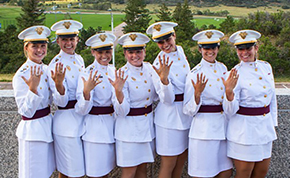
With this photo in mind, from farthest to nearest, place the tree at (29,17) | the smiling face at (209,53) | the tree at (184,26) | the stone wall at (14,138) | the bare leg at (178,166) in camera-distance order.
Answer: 1. the tree at (29,17)
2. the tree at (184,26)
3. the stone wall at (14,138)
4. the bare leg at (178,166)
5. the smiling face at (209,53)

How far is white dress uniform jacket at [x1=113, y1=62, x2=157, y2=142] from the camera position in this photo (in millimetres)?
3893

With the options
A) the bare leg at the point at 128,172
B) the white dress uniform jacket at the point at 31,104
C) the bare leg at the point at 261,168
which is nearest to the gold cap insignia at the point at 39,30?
the white dress uniform jacket at the point at 31,104

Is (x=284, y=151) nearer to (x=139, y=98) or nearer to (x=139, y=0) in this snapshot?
(x=139, y=98)

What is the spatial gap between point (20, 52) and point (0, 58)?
1244mm

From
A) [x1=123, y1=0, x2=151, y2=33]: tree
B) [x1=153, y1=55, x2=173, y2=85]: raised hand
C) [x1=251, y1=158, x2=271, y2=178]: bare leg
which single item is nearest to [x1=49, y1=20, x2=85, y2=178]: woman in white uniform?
[x1=153, y1=55, x2=173, y2=85]: raised hand

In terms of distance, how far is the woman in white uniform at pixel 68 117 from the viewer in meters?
3.86

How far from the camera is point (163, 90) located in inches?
148

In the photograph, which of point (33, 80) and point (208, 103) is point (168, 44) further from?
point (33, 80)

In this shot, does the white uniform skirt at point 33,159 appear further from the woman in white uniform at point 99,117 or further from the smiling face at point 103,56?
the smiling face at point 103,56

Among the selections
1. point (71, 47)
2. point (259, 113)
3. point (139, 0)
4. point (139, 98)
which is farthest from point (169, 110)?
point (139, 0)

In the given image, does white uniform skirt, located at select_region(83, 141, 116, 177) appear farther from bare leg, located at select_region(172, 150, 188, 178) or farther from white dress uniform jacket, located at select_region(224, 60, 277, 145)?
white dress uniform jacket, located at select_region(224, 60, 277, 145)

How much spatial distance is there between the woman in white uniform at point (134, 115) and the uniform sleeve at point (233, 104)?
→ 2.76ft

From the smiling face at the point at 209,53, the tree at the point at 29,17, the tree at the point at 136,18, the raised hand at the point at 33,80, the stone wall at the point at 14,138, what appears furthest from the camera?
the tree at the point at 29,17

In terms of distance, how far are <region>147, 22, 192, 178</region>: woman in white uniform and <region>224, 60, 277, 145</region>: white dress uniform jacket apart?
1.77ft
